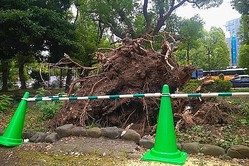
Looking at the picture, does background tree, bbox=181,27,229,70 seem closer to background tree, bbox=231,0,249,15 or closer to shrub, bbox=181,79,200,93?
background tree, bbox=231,0,249,15

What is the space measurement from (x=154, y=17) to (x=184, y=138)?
15342 millimetres

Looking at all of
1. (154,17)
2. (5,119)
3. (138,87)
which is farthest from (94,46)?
(138,87)

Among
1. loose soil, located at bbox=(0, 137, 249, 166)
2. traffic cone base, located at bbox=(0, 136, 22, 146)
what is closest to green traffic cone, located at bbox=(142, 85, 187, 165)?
loose soil, located at bbox=(0, 137, 249, 166)

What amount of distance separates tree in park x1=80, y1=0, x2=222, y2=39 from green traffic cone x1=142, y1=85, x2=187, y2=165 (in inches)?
516

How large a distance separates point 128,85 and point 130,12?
12.9m

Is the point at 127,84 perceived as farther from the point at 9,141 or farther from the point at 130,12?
the point at 130,12

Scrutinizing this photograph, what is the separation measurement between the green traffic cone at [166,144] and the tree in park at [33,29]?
7.65m

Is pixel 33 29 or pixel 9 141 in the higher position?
pixel 33 29

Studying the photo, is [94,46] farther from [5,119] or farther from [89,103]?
[89,103]

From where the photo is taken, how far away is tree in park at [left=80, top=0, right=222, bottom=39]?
16969 mm

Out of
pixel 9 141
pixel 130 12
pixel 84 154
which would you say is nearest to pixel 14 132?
pixel 9 141

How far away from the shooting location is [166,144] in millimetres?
3482

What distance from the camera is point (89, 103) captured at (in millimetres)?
5801

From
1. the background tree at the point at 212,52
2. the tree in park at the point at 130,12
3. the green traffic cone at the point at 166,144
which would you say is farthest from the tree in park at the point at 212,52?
the green traffic cone at the point at 166,144
